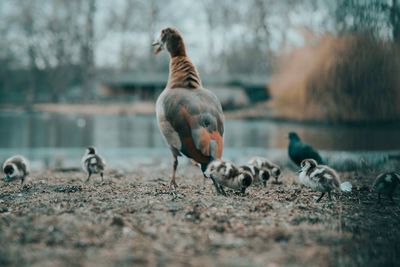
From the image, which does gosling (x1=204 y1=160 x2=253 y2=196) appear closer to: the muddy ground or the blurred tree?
the muddy ground

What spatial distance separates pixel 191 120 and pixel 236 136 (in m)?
16.2

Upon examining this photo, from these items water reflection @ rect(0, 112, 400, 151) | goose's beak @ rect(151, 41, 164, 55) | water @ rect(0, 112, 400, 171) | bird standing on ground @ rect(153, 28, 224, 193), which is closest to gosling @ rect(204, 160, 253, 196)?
bird standing on ground @ rect(153, 28, 224, 193)

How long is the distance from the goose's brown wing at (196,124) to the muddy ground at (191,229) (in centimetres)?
61

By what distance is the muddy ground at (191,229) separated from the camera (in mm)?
3854

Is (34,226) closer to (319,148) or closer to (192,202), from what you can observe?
(192,202)

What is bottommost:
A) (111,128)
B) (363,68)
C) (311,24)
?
(111,128)

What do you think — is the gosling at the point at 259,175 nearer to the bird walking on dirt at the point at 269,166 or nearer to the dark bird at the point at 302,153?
the bird walking on dirt at the point at 269,166

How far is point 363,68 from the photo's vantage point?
1248 centimetres

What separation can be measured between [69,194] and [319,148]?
1168cm

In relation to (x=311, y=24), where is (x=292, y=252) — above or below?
below

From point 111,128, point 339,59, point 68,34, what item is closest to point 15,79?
point 68,34

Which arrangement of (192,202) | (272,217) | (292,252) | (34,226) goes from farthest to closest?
(192,202)
(272,217)
(34,226)
(292,252)

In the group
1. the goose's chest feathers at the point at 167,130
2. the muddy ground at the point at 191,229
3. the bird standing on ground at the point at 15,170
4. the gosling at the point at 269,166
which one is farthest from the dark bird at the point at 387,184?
the bird standing on ground at the point at 15,170

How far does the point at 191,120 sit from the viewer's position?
241 inches
